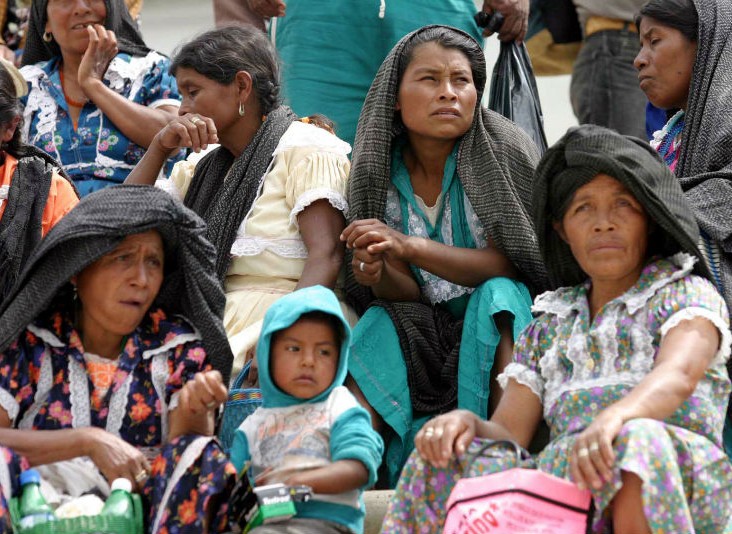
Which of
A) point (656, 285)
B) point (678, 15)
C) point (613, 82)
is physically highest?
point (613, 82)

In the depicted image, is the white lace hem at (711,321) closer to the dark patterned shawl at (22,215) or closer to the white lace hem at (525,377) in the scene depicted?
the white lace hem at (525,377)

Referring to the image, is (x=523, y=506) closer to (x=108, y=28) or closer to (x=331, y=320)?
(x=331, y=320)

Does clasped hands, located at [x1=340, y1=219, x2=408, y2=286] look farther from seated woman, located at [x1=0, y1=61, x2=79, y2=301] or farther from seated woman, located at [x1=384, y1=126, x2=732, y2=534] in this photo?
seated woman, located at [x1=0, y1=61, x2=79, y2=301]

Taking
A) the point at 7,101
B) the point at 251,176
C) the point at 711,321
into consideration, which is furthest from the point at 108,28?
the point at 711,321

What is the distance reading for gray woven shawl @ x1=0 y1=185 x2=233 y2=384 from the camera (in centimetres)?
426

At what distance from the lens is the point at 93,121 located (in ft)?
20.2

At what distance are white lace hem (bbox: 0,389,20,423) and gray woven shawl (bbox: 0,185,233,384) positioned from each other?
13cm

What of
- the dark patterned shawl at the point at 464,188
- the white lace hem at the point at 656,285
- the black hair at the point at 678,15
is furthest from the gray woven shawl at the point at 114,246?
the black hair at the point at 678,15

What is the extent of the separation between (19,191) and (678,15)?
243 centimetres

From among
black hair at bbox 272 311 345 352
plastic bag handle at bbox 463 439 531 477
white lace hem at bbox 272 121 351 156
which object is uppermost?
white lace hem at bbox 272 121 351 156

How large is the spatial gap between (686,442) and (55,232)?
1.88 metres

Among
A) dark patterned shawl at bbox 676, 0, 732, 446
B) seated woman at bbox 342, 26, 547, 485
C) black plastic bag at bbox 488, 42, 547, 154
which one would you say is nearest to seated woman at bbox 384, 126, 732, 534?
dark patterned shawl at bbox 676, 0, 732, 446

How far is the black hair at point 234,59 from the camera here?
223 inches

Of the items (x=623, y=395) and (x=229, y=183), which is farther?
(x=229, y=183)
